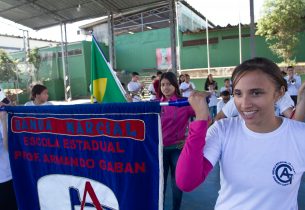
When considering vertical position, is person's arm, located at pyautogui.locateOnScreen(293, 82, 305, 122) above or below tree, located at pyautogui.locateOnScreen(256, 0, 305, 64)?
below

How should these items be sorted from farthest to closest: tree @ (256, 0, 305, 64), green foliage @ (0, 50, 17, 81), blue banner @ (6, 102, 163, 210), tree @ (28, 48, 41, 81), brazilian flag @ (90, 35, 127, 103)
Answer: tree @ (28, 48, 41, 81) → green foliage @ (0, 50, 17, 81) → tree @ (256, 0, 305, 64) → brazilian flag @ (90, 35, 127, 103) → blue banner @ (6, 102, 163, 210)

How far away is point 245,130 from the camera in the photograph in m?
1.34

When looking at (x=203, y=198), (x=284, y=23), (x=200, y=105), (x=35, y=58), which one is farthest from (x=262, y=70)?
(x=35, y=58)

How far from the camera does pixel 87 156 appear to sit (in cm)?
226

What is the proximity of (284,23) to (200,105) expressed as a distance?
57.6ft

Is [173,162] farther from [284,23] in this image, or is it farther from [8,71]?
[8,71]

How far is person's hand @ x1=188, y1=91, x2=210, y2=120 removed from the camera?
4.26 feet

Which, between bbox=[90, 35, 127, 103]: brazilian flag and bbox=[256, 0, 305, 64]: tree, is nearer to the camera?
bbox=[90, 35, 127, 103]: brazilian flag

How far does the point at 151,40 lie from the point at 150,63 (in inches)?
64.0

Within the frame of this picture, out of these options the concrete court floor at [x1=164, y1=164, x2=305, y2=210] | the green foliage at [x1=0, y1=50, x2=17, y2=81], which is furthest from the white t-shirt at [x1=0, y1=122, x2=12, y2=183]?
the green foliage at [x1=0, y1=50, x2=17, y2=81]

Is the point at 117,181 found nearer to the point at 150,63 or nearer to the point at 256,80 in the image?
the point at 256,80

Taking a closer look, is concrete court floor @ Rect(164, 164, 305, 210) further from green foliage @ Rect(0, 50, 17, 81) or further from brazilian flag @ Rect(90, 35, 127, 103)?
green foliage @ Rect(0, 50, 17, 81)

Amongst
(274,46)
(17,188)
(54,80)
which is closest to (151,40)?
(54,80)

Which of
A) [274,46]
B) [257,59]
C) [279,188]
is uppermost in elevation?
[274,46]
